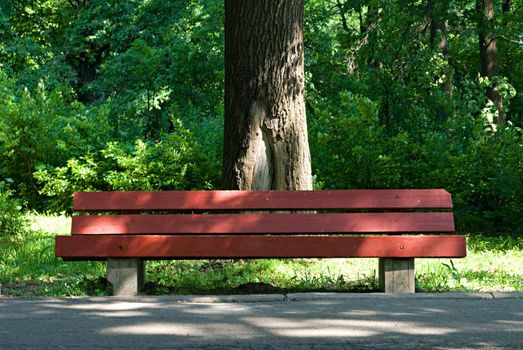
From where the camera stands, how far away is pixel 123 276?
242 inches

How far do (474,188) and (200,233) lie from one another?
20.9 feet

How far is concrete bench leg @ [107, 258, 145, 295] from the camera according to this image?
612cm

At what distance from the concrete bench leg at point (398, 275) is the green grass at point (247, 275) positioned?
329 mm

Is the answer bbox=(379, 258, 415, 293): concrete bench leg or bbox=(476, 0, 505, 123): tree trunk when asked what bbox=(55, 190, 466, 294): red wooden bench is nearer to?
bbox=(379, 258, 415, 293): concrete bench leg

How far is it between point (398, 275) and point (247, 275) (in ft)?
5.22

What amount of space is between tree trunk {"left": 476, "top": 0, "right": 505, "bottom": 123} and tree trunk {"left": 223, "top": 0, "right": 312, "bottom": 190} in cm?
1068

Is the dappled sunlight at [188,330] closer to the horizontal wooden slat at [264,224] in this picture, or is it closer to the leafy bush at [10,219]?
the horizontal wooden slat at [264,224]

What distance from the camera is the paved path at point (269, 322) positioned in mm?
4559

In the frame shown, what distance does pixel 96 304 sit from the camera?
5.79m

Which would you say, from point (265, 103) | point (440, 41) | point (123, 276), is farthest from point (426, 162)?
point (123, 276)

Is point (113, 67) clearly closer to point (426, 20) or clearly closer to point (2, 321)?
point (426, 20)

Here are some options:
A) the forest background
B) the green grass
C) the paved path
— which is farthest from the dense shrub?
the paved path

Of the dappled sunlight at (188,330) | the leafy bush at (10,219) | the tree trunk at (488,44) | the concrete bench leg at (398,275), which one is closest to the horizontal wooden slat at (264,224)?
the concrete bench leg at (398,275)

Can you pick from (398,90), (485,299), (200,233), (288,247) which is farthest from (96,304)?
(398,90)
